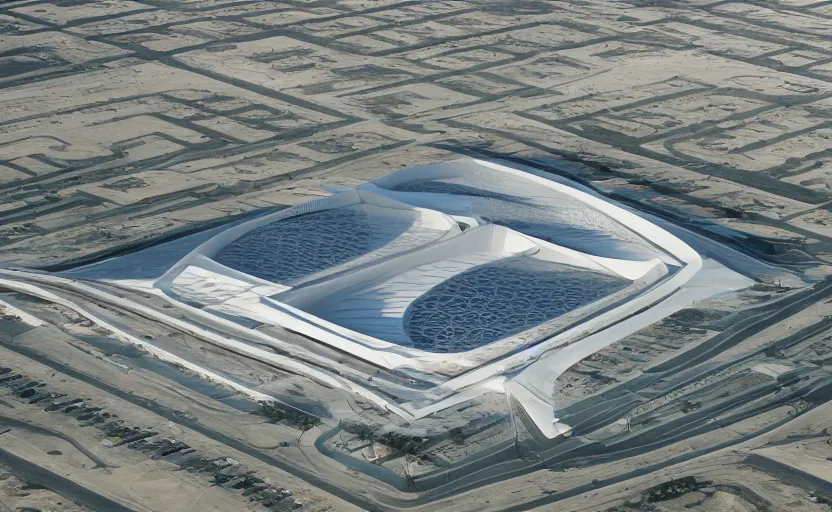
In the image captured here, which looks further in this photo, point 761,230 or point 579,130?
point 579,130

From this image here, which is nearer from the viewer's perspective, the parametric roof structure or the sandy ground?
the sandy ground

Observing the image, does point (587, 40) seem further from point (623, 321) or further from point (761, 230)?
point (623, 321)

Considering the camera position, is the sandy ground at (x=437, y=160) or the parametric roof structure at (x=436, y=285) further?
the parametric roof structure at (x=436, y=285)

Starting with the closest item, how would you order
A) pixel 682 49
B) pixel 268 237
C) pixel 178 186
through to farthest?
pixel 268 237 < pixel 178 186 < pixel 682 49

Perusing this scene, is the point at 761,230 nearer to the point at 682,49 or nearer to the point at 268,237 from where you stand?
the point at 268,237

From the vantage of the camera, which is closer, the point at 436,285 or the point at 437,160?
the point at 436,285

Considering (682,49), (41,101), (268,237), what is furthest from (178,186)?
(682,49)

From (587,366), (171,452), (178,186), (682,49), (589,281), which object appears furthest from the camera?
(682,49)
